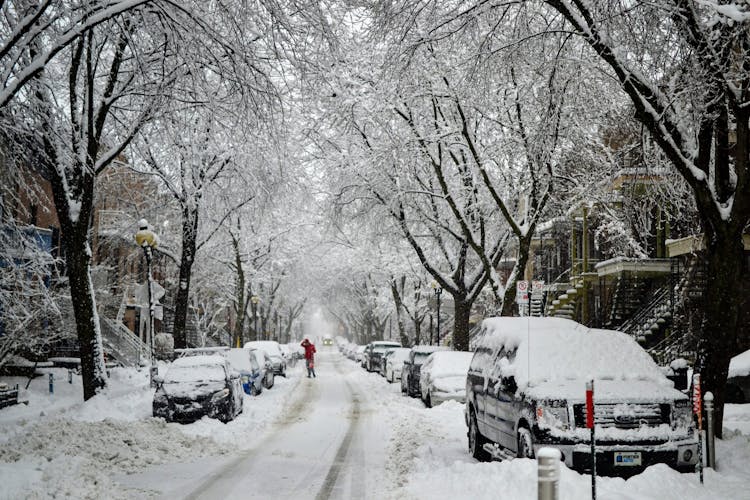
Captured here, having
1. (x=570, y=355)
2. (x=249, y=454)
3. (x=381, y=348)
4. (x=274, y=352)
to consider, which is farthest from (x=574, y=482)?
(x=381, y=348)

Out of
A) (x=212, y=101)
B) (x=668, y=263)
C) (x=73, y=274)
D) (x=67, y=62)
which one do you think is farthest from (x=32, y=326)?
(x=668, y=263)

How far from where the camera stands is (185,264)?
2591 centimetres

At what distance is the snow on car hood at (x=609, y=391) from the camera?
29.2ft

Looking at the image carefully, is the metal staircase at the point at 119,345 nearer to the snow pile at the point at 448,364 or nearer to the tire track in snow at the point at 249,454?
the tire track in snow at the point at 249,454

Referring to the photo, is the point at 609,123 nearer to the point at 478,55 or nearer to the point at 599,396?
the point at 478,55

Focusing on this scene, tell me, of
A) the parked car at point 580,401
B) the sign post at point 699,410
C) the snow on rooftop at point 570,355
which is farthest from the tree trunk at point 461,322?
the sign post at point 699,410

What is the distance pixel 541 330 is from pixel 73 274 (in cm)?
1119

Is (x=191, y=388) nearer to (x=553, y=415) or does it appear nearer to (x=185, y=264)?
(x=553, y=415)

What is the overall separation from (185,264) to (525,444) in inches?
742

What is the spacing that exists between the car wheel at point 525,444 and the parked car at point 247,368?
1520cm

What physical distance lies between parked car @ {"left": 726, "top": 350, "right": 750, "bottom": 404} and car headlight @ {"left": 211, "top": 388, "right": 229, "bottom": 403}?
36.6 ft

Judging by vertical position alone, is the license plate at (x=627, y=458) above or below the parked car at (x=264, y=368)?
above

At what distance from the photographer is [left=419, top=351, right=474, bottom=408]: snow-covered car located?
1959 cm

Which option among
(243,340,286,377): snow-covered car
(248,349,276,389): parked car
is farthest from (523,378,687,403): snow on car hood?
(243,340,286,377): snow-covered car
